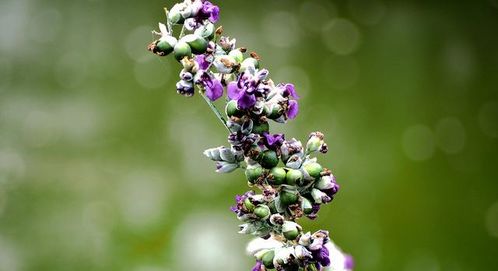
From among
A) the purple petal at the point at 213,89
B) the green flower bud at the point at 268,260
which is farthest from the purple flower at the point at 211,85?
the green flower bud at the point at 268,260

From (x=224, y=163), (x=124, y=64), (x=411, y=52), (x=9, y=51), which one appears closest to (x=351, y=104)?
(x=411, y=52)

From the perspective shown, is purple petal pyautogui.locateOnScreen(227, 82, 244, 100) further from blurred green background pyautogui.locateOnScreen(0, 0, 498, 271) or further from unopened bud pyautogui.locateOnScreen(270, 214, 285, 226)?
blurred green background pyautogui.locateOnScreen(0, 0, 498, 271)

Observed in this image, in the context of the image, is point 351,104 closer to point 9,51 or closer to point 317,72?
point 317,72

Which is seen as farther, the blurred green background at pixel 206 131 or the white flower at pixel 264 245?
the blurred green background at pixel 206 131

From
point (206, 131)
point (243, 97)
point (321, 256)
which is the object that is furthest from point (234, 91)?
point (206, 131)

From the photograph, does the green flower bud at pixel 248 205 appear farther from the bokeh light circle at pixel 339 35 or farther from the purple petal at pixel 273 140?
the bokeh light circle at pixel 339 35

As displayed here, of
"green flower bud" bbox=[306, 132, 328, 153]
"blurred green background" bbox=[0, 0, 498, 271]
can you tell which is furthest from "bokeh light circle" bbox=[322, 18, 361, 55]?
"green flower bud" bbox=[306, 132, 328, 153]
